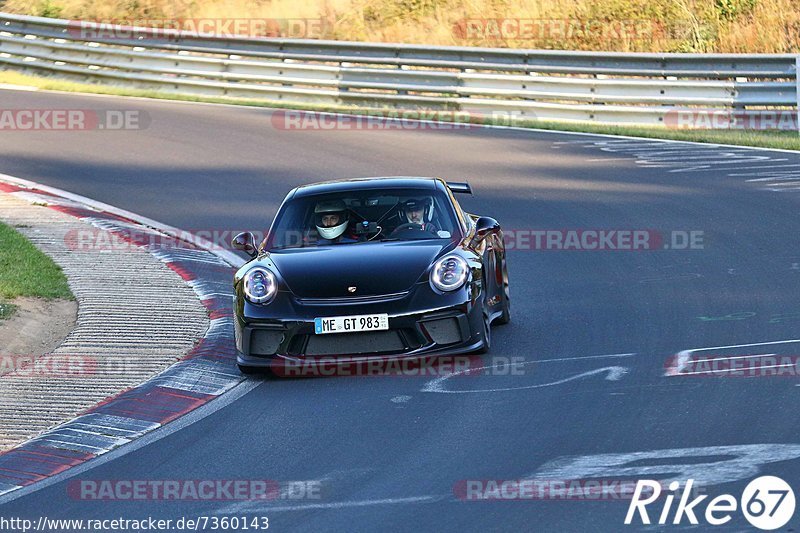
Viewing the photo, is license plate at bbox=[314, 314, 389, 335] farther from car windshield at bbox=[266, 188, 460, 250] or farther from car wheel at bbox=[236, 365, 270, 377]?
car windshield at bbox=[266, 188, 460, 250]

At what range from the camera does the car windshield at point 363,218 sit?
10.6m

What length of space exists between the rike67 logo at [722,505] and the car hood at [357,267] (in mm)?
3429

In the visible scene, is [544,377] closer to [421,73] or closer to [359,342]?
[359,342]

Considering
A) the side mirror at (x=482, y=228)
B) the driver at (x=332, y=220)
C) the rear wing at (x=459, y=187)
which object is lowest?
the side mirror at (x=482, y=228)

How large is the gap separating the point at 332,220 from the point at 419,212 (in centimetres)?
69

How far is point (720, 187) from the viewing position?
55.2 feet

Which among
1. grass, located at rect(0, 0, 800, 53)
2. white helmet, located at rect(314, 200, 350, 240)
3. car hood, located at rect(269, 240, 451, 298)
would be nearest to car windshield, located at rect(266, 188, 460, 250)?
white helmet, located at rect(314, 200, 350, 240)

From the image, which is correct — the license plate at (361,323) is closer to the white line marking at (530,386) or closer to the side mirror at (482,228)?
the white line marking at (530,386)

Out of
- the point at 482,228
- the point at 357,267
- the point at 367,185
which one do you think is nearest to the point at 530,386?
the point at 357,267

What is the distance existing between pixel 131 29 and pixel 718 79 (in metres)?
11.8

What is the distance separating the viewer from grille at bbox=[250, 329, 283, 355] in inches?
375

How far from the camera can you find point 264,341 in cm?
957

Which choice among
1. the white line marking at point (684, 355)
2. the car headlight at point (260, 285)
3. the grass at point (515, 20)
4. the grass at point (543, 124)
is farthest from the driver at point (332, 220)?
the grass at point (515, 20)

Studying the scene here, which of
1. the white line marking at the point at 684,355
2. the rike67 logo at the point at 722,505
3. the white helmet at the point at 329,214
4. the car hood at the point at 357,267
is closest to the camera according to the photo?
the rike67 logo at the point at 722,505
